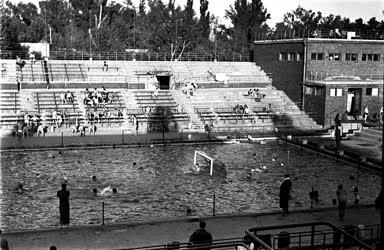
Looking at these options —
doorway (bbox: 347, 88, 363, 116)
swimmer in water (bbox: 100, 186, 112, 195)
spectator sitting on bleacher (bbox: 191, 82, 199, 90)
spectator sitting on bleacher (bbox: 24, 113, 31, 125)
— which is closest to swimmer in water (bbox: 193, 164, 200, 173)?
swimmer in water (bbox: 100, 186, 112, 195)

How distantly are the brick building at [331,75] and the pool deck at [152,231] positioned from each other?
26466mm

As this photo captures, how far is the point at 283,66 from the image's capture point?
52.1 meters

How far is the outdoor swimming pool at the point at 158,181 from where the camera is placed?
Result: 2112 centimetres

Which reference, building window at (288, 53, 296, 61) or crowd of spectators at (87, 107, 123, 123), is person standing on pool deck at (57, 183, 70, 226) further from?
building window at (288, 53, 296, 61)

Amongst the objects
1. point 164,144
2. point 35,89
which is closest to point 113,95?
point 35,89

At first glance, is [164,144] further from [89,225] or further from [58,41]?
[58,41]

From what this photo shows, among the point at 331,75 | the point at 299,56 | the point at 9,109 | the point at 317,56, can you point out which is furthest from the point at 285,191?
the point at 299,56

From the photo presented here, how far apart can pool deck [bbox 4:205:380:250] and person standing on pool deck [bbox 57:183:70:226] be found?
831mm

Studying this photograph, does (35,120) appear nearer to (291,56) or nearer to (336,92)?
(336,92)

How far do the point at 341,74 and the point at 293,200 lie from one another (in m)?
28.8

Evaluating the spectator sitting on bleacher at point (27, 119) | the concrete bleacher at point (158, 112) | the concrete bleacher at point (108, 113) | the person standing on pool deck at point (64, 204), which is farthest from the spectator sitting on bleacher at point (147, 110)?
the person standing on pool deck at point (64, 204)

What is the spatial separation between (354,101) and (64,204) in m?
34.3

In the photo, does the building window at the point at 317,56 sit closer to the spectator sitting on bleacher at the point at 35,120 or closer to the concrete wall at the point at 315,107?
the concrete wall at the point at 315,107

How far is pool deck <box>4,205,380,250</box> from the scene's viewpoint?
53.3 feet
